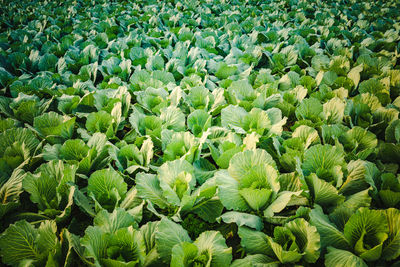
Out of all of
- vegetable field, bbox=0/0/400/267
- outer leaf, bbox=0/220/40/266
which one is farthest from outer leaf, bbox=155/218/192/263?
outer leaf, bbox=0/220/40/266

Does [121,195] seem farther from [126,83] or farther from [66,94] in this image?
[126,83]

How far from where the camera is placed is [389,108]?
1.82 meters

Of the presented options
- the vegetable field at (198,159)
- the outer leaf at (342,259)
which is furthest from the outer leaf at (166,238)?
the outer leaf at (342,259)

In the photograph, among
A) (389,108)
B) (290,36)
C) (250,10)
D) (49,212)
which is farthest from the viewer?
(250,10)

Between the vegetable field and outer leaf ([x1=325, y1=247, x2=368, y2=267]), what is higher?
the vegetable field

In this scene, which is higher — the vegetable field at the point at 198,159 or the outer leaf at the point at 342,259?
the vegetable field at the point at 198,159

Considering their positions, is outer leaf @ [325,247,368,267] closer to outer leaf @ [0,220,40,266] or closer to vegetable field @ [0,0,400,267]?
vegetable field @ [0,0,400,267]

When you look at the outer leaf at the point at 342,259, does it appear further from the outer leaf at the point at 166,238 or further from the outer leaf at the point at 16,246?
the outer leaf at the point at 16,246

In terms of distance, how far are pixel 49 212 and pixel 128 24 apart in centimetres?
344

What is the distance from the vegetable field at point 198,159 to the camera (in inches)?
42.4

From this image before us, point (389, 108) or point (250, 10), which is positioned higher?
point (250, 10)

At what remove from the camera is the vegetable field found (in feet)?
3.53

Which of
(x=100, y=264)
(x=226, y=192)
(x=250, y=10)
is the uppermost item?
(x=250, y=10)

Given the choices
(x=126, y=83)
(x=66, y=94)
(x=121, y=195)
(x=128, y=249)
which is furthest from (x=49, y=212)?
(x=126, y=83)
